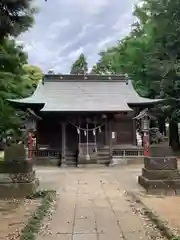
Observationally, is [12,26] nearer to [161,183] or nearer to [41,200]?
[41,200]

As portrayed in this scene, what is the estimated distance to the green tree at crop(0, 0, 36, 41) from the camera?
545 cm

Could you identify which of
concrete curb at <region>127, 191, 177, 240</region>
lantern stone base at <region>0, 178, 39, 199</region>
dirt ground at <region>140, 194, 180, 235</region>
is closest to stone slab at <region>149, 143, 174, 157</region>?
dirt ground at <region>140, 194, 180, 235</region>

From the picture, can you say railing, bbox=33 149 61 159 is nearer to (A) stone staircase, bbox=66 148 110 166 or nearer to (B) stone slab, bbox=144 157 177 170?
(A) stone staircase, bbox=66 148 110 166

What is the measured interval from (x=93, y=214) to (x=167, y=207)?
1819mm

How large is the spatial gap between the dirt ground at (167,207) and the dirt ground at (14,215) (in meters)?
2.61

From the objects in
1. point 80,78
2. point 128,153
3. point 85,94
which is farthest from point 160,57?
point 128,153

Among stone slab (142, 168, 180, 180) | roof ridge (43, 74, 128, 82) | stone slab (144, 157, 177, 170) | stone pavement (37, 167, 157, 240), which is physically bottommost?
stone pavement (37, 167, 157, 240)

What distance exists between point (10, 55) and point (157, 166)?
7.73m

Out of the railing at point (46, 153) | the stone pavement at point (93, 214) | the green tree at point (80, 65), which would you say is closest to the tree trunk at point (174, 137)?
the railing at point (46, 153)

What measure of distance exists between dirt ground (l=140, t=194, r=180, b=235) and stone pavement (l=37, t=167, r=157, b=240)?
1.53 ft

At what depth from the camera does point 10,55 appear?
46.7 feet

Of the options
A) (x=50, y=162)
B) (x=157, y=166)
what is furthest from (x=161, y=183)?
(x=50, y=162)

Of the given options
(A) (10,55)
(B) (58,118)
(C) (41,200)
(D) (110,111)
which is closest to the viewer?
(C) (41,200)

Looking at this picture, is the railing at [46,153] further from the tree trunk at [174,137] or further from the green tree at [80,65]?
the green tree at [80,65]
